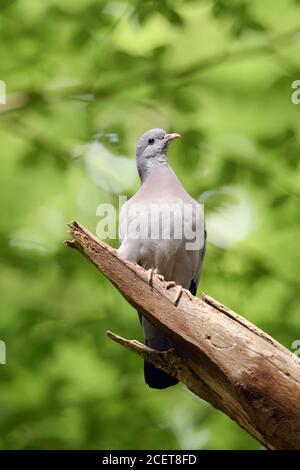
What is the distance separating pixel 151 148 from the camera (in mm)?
4605

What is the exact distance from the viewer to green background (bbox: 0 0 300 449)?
18.6 feet

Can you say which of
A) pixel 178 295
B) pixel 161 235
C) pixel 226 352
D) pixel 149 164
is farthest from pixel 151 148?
pixel 226 352

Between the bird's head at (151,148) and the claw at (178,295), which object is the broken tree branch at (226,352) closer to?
the claw at (178,295)

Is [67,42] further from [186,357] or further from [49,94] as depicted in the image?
[186,357]

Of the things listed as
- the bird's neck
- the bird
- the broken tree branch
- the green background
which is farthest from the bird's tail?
the green background

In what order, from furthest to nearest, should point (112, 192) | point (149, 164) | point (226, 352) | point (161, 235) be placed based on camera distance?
point (112, 192)
point (149, 164)
point (161, 235)
point (226, 352)

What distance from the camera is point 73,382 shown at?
5781 mm

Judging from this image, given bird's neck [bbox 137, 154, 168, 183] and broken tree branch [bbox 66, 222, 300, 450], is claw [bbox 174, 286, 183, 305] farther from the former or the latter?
bird's neck [bbox 137, 154, 168, 183]

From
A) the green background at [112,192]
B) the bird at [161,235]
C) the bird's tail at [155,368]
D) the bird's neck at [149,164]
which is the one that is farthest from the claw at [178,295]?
the green background at [112,192]

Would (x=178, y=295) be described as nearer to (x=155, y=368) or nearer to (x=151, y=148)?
(x=155, y=368)

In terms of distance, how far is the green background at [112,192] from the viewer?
5656mm

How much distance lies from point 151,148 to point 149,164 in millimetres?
90
